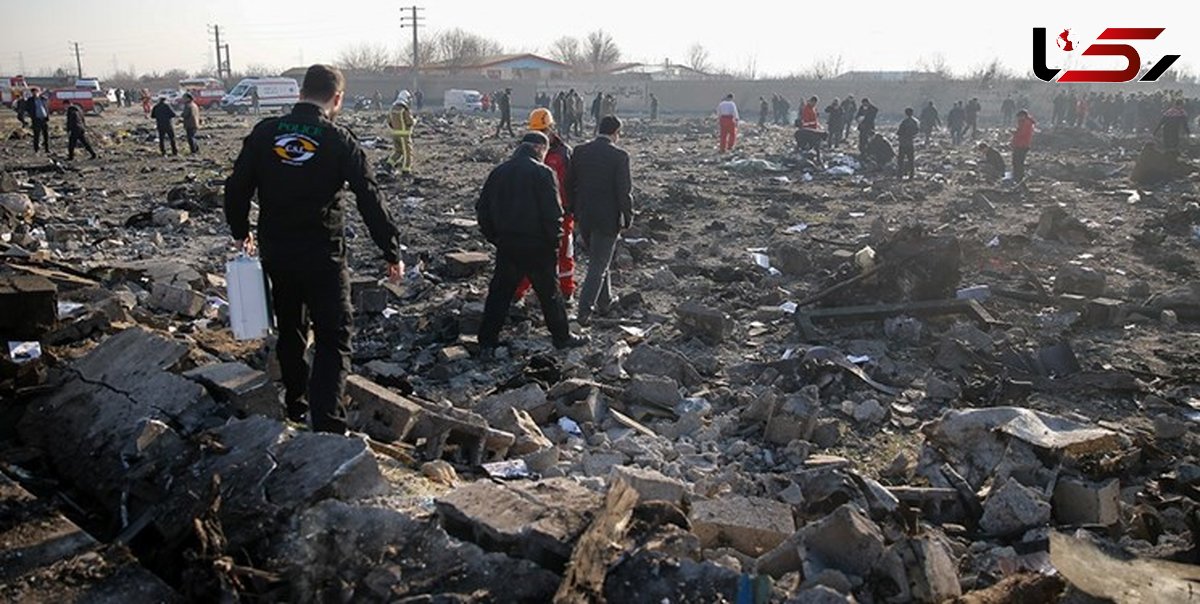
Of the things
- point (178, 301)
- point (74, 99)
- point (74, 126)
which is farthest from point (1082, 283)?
point (74, 99)

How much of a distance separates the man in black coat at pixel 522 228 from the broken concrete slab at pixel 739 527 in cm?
300

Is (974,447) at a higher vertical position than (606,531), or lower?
lower

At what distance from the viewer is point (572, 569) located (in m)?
2.53

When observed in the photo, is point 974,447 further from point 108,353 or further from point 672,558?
point 108,353

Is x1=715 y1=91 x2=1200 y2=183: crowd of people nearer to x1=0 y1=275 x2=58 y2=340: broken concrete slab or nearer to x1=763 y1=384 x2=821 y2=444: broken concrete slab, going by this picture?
x1=763 y1=384 x2=821 y2=444: broken concrete slab

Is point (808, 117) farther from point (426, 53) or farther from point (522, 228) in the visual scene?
point (426, 53)

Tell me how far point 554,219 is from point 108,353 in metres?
2.87

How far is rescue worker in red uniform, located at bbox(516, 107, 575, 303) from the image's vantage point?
6.95 metres

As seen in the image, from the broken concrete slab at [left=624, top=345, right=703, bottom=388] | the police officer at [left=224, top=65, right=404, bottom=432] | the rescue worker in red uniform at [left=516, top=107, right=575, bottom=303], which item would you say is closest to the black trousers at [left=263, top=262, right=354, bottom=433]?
→ the police officer at [left=224, top=65, right=404, bottom=432]

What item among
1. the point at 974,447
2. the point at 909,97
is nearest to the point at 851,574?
the point at 974,447

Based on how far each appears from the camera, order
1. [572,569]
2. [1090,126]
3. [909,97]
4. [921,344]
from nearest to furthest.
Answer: [572,569]
[921,344]
[1090,126]
[909,97]

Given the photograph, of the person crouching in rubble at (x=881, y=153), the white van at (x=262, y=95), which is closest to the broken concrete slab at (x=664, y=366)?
the person crouching in rubble at (x=881, y=153)

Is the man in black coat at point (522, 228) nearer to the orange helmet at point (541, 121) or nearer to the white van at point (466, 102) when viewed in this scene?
the orange helmet at point (541, 121)

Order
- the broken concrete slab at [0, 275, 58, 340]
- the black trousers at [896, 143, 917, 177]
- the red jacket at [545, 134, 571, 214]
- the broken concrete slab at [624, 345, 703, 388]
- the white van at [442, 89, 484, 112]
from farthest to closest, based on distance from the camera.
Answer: the white van at [442, 89, 484, 112] → the black trousers at [896, 143, 917, 177] → the red jacket at [545, 134, 571, 214] → the broken concrete slab at [624, 345, 703, 388] → the broken concrete slab at [0, 275, 58, 340]
